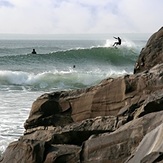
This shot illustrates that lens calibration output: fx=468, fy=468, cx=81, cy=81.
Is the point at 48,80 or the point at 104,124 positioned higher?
the point at 48,80

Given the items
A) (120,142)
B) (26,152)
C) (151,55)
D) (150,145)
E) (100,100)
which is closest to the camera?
(150,145)

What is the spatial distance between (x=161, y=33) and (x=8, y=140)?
3894 millimetres

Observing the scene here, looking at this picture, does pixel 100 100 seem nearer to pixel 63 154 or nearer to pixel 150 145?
pixel 63 154

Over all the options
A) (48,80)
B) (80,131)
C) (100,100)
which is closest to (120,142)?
(80,131)

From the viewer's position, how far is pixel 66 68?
96.9 ft

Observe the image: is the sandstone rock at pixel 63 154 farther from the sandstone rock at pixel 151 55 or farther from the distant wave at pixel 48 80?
the distant wave at pixel 48 80

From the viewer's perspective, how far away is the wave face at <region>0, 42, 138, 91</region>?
→ 22.2m

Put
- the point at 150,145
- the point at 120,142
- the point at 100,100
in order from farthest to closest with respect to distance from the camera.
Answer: the point at 100,100
the point at 120,142
the point at 150,145

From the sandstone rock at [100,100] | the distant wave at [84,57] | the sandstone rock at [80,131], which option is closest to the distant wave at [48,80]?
the distant wave at [84,57]

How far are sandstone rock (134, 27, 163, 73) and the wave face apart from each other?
1077 cm

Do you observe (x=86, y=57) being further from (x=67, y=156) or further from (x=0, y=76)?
(x=67, y=156)

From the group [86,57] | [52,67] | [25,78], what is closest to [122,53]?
[86,57]

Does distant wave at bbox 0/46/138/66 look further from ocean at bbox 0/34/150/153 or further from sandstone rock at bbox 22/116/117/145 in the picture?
sandstone rock at bbox 22/116/117/145

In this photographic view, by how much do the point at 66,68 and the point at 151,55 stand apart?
2034 centimetres
